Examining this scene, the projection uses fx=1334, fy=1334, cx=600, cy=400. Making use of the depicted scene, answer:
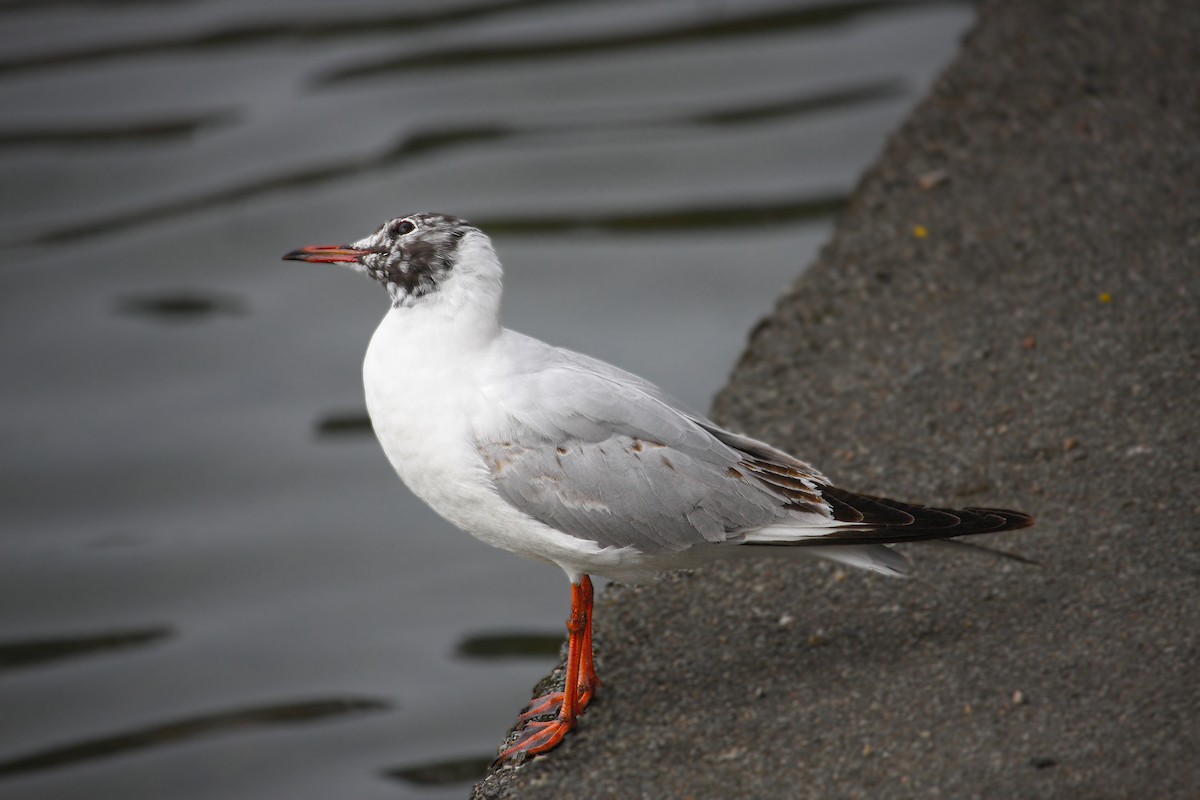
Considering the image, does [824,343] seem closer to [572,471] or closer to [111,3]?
[572,471]

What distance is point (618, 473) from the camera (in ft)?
12.5

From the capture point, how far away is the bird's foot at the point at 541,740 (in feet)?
13.0

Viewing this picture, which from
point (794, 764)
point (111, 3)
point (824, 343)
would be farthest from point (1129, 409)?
point (111, 3)

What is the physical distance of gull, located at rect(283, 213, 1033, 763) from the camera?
3.77m

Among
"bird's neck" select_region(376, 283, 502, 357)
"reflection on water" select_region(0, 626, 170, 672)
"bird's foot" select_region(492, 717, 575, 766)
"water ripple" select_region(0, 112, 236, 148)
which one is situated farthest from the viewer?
"water ripple" select_region(0, 112, 236, 148)

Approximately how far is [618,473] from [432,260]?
84 cm

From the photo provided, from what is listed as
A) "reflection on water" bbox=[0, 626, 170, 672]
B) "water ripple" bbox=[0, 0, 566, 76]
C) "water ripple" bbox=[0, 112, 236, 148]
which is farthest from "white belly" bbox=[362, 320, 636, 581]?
"water ripple" bbox=[0, 0, 566, 76]

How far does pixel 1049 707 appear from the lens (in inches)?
145

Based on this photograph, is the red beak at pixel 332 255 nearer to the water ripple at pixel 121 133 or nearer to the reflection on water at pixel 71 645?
the reflection on water at pixel 71 645

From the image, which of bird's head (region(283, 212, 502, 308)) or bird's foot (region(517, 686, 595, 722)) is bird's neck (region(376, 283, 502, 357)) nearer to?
bird's head (region(283, 212, 502, 308))

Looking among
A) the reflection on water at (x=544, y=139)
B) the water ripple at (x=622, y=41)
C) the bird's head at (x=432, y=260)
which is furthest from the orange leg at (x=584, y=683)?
the water ripple at (x=622, y=41)

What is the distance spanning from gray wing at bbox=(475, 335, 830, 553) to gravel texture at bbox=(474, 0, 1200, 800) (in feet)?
1.89

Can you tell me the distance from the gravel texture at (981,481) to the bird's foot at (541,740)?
55 mm

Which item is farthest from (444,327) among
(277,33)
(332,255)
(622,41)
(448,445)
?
(277,33)
